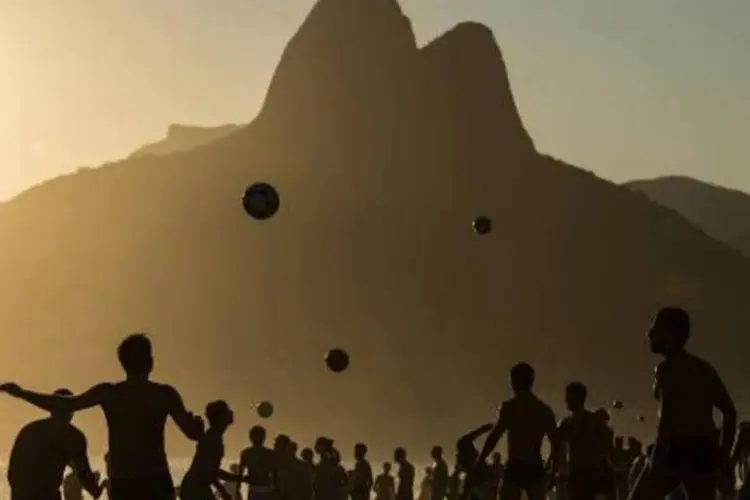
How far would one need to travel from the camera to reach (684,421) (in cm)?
966

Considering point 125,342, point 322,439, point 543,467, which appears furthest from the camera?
point 322,439

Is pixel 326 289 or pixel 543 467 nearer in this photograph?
pixel 543 467

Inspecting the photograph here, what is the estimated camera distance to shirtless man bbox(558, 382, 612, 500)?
15.7m

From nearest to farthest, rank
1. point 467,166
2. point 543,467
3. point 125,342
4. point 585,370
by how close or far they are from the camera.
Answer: point 125,342 → point 543,467 → point 585,370 → point 467,166

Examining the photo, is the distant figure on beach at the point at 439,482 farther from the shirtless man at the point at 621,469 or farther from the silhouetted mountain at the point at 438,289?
the silhouetted mountain at the point at 438,289

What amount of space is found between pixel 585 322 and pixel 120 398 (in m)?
172

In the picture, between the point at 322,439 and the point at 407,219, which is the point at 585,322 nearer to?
the point at 407,219

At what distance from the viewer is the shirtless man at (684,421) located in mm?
9570

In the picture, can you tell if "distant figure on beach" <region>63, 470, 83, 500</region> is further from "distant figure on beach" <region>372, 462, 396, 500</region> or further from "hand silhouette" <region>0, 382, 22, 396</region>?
"hand silhouette" <region>0, 382, 22, 396</region>

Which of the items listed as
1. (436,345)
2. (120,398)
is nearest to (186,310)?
(436,345)

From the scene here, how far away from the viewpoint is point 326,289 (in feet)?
609

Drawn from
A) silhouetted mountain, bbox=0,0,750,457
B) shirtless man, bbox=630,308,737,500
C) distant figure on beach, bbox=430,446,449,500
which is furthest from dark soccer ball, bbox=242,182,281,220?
silhouetted mountain, bbox=0,0,750,457

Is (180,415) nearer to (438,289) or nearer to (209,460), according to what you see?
(209,460)

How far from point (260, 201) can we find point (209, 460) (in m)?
10.5
